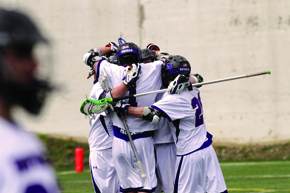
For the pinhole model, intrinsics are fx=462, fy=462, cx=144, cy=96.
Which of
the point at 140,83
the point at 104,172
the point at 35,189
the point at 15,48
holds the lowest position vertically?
the point at 104,172

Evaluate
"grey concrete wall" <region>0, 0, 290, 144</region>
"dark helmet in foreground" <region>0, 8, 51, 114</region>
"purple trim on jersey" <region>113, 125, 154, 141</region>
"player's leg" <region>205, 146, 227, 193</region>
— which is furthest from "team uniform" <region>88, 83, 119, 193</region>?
"grey concrete wall" <region>0, 0, 290, 144</region>

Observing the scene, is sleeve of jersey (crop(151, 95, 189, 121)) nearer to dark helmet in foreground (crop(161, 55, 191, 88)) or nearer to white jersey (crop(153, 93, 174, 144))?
dark helmet in foreground (crop(161, 55, 191, 88))

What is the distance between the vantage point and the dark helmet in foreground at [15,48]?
1.17 m

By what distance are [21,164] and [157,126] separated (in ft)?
12.8

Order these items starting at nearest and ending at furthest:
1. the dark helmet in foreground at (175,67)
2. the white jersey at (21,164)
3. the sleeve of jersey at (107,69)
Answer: the white jersey at (21,164) < the dark helmet in foreground at (175,67) < the sleeve of jersey at (107,69)

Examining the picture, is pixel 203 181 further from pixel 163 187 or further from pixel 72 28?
pixel 72 28

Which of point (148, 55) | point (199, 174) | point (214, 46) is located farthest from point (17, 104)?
point (214, 46)

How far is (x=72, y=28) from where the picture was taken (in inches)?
617

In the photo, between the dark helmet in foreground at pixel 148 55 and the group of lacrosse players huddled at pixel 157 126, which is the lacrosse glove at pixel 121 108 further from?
the dark helmet in foreground at pixel 148 55

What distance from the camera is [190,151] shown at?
4555mm

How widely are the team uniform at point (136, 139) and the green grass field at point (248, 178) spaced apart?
2424 mm

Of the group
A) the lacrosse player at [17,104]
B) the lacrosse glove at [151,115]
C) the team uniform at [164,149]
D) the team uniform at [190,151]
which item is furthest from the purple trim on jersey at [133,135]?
the lacrosse player at [17,104]

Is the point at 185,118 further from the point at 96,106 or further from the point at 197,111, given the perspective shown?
the point at 96,106

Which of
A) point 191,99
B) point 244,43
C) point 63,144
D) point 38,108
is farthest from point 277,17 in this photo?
point 38,108
